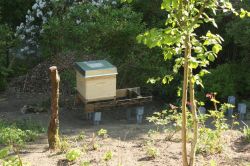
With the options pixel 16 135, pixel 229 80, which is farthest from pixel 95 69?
pixel 229 80

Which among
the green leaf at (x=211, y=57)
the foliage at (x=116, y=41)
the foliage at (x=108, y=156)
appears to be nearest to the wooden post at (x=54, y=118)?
the foliage at (x=108, y=156)

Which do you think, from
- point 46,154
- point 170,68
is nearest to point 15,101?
point 170,68

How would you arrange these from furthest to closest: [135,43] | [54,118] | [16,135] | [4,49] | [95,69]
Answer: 1. [4,49]
2. [135,43]
3. [95,69]
4. [16,135]
5. [54,118]

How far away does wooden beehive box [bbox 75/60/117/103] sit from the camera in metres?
7.39

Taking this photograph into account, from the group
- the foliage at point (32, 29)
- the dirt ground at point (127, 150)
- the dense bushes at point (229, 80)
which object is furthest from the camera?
the foliage at point (32, 29)

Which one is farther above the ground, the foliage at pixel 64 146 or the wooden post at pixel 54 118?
the wooden post at pixel 54 118

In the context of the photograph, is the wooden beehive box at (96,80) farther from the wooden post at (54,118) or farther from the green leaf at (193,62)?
the green leaf at (193,62)

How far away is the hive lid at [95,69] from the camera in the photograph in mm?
7348

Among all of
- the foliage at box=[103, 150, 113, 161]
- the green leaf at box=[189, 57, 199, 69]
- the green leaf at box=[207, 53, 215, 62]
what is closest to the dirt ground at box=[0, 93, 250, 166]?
the foliage at box=[103, 150, 113, 161]

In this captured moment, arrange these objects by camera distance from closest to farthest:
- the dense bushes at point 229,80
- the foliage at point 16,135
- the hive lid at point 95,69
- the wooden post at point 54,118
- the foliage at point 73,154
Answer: the foliage at point 73,154, the wooden post at point 54,118, the foliage at point 16,135, the hive lid at point 95,69, the dense bushes at point 229,80

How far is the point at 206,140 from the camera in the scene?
18.3 feet

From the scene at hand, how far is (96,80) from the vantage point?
293 inches

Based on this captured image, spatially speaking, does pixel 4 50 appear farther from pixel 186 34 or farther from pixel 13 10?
pixel 186 34

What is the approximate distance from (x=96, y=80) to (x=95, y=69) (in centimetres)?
18
